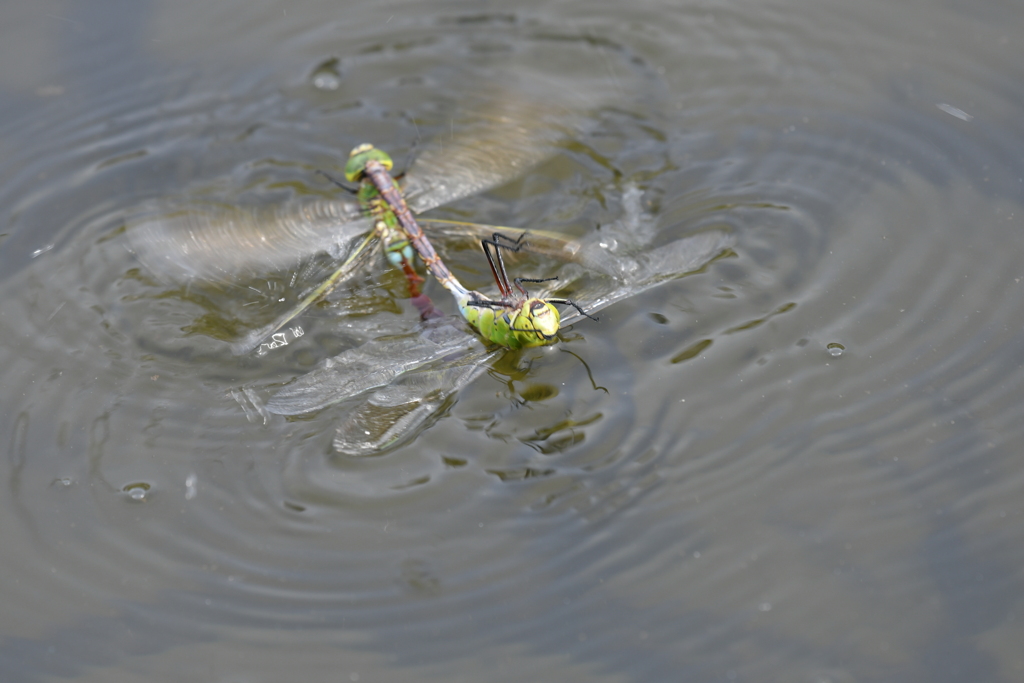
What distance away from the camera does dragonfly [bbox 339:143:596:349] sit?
12.5ft

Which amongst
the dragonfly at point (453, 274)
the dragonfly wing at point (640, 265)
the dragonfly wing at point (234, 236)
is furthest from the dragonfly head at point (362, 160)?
the dragonfly wing at point (640, 265)

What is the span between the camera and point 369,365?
13.3ft

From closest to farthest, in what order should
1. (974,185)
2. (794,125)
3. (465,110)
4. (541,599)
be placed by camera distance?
(541,599), (974,185), (794,125), (465,110)

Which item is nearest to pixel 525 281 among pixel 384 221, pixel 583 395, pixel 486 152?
pixel 583 395

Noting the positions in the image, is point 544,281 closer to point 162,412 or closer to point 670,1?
point 162,412

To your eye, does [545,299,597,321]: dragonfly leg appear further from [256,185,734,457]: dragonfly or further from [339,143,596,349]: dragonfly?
[256,185,734,457]: dragonfly

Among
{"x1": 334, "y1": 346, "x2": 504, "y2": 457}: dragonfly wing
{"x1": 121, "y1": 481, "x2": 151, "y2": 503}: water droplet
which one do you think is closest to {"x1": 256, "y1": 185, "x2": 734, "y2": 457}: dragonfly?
{"x1": 334, "y1": 346, "x2": 504, "y2": 457}: dragonfly wing

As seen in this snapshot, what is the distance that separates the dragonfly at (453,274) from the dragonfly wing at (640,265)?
21 cm

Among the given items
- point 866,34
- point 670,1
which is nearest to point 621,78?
point 670,1

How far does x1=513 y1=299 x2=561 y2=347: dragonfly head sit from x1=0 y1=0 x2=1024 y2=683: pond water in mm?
335

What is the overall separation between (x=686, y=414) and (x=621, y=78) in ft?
9.04

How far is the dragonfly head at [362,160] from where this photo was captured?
16.4 ft

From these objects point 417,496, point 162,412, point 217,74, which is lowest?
point 417,496

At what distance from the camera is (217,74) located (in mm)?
5855
